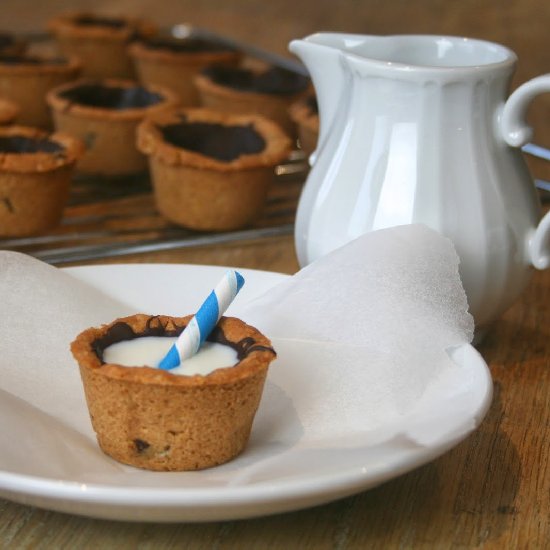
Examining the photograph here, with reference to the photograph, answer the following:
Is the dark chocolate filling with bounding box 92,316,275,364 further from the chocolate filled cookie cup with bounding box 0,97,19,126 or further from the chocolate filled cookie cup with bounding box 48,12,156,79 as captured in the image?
the chocolate filled cookie cup with bounding box 48,12,156,79

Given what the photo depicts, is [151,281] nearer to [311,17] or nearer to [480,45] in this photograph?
[480,45]

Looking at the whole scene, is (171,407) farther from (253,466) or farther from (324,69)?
(324,69)

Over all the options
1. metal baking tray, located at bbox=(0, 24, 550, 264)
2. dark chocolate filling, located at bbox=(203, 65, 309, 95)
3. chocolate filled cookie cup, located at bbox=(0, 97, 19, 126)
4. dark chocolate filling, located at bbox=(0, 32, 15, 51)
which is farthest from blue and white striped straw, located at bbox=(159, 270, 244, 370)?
dark chocolate filling, located at bbox=(0, 32, 15, 51)

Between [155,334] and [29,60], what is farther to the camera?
[29,60]

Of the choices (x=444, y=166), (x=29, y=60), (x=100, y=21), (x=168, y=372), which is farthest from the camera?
(x=100, y=21)

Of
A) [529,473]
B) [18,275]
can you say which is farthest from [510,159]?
[18,275]

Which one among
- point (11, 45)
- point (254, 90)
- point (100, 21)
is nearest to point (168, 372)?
point (254, 90)

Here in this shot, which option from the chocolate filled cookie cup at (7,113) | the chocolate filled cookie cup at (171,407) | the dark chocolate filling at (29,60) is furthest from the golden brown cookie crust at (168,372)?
the dark chocolate filling at (29,60)
